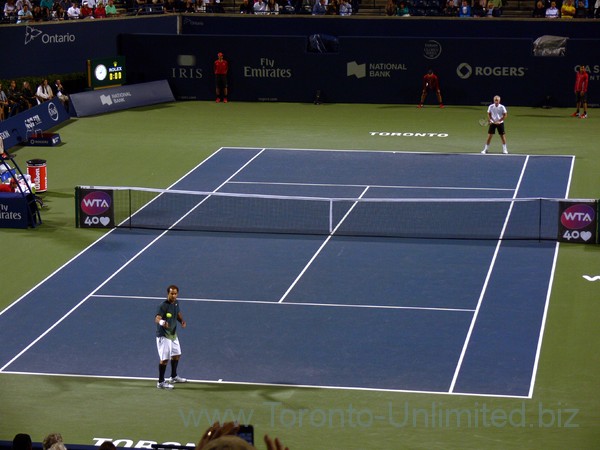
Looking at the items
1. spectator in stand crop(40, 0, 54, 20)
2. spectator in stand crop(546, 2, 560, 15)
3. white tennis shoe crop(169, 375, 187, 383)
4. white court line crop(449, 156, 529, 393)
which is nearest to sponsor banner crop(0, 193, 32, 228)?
white tennis shoe crop(169, 375, 187, 383)

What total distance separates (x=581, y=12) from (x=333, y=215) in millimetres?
23440

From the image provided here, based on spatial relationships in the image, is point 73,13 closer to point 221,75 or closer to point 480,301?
point 221,75

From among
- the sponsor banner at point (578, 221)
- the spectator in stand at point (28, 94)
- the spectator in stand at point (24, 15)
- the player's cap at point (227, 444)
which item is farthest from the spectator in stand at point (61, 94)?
the player's cap at point (227, 444)

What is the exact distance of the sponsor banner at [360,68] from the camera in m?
44.3

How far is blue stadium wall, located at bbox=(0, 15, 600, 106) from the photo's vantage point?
145ft

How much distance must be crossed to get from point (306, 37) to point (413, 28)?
551 cm

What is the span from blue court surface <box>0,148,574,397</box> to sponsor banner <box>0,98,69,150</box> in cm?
1103

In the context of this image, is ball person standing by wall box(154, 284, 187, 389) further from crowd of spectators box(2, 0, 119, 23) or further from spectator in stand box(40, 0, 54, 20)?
spectator in stand box(40, 0, 54, 20)

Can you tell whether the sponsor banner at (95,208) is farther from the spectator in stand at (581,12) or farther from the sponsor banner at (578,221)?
the spectator in stand at (581,12)

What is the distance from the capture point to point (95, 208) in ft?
92.1

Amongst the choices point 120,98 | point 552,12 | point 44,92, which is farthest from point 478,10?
point 44,92

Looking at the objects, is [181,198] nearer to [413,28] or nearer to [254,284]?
[254,284]

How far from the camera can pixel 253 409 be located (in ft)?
58.1

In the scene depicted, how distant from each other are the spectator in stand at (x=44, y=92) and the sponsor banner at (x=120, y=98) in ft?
6.00
